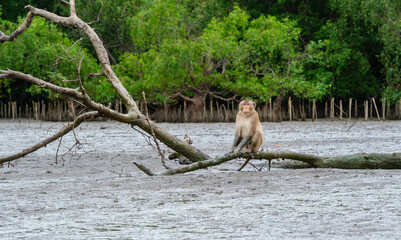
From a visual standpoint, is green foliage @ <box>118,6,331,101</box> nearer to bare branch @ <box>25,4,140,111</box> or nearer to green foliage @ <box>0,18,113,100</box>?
green foliage @ <box>0,18,113,100</box>

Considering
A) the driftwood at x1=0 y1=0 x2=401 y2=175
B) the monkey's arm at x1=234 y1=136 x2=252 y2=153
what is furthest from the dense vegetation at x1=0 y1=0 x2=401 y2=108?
the monkey's arm at x1=234 y1=136 x2=252 y2=153

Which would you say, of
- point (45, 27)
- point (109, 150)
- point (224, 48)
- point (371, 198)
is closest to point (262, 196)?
point (371, 198)

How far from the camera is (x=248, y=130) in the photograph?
10383 millimetres

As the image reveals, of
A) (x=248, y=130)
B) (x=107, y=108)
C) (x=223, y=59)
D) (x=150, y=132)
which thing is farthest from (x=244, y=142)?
→ (x=223, y=59)

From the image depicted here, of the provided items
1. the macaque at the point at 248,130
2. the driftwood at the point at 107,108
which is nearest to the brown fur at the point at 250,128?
the macaque at the point at 248,130

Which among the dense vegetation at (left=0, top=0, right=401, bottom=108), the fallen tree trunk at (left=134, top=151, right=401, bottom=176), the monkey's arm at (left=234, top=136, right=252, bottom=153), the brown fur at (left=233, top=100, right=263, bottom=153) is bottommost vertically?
the fallen tree trunk at (left=134, top=151, right=401, bottom=176)

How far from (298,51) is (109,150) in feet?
76.5

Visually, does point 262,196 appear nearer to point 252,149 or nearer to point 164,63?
point 252,149

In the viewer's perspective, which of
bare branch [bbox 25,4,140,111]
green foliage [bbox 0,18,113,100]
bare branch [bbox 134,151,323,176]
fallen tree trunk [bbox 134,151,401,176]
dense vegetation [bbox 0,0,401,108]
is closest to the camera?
bare branch [bbox 134,151,323,176]

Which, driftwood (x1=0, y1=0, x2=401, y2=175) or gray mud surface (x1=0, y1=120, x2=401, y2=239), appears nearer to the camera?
gray mud surface (x1=0, y1=120, x2=401, y2=239)

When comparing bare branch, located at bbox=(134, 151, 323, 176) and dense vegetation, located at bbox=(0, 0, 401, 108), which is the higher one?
dense vegetation, located at bbox=(0, 0, 401, 108)

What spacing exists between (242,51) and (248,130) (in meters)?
24.2

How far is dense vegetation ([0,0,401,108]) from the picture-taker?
112 feet

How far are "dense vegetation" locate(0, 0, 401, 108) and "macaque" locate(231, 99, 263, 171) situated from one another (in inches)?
883
